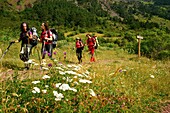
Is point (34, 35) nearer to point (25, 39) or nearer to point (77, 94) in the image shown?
point (25, 39)

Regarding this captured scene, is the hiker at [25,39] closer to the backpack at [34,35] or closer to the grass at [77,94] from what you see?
the backpack at [34,35]

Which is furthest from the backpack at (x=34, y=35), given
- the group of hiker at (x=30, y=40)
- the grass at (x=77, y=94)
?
the grass at (x=77, y=94)

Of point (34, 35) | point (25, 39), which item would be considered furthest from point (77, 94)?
point (25, 39)

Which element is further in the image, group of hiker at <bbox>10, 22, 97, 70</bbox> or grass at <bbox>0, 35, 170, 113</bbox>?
group of hiker at <bbox>10, 22, 97, 70</bbox>

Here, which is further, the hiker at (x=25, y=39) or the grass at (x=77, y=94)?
the hiker at (x=25, y=39)

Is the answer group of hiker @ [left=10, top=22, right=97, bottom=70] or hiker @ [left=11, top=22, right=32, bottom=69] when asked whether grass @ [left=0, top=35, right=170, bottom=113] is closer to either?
group of hiker @ [left=10, top=22, right=97, bottom=70]

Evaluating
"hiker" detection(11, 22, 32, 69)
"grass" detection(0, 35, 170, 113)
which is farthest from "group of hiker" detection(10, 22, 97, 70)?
"grass" detection(0, 35, 170, 113)

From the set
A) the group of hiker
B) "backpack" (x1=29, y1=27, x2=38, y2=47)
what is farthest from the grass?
"backpack" (x1=29, y1=27, x2=38, y2=47)

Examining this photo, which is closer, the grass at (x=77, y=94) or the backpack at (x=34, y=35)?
the grass at (x=77, y=94)

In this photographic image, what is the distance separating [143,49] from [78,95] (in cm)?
4265

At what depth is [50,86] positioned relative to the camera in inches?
212

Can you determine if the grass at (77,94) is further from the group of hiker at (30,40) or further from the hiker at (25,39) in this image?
the hiker at (25,39)

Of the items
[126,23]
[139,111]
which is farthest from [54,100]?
[126,23]

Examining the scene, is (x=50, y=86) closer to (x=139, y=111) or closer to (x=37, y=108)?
(x=37, y=108)
